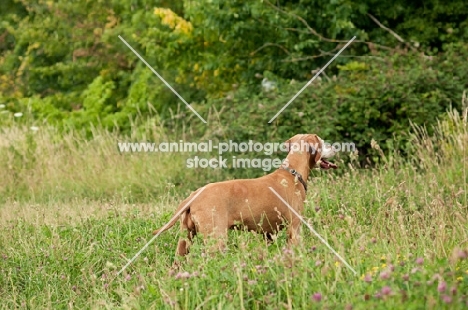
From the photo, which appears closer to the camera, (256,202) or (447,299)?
(447,299)

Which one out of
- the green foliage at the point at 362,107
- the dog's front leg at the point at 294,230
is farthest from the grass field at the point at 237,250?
the green foliage at the point at 362,107

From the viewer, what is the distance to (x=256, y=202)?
711cm

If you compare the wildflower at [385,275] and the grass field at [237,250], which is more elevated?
the wildflower at [385,275]

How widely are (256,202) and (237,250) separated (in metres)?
0.93

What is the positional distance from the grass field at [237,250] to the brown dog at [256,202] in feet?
0.53

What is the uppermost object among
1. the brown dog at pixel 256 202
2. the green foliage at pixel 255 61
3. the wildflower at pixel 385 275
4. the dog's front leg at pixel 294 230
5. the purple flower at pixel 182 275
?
the wildflower at pixel 385 275

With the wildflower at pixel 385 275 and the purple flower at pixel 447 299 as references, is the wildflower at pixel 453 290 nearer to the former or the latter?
the purple flower at pixel 447 299

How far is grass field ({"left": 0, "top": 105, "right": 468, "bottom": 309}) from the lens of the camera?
196 inches

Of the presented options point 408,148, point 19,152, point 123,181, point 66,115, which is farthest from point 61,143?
point 408,148

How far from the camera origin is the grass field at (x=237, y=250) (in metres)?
4.98

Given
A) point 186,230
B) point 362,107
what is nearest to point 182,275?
point 186,230

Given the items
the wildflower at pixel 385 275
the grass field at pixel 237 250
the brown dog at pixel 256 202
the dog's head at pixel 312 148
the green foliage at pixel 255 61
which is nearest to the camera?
the wildflower at pixel 385 275

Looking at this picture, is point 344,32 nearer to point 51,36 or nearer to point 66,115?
point 66,115

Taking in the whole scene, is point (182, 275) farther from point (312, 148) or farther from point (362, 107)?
point (362, 107)
